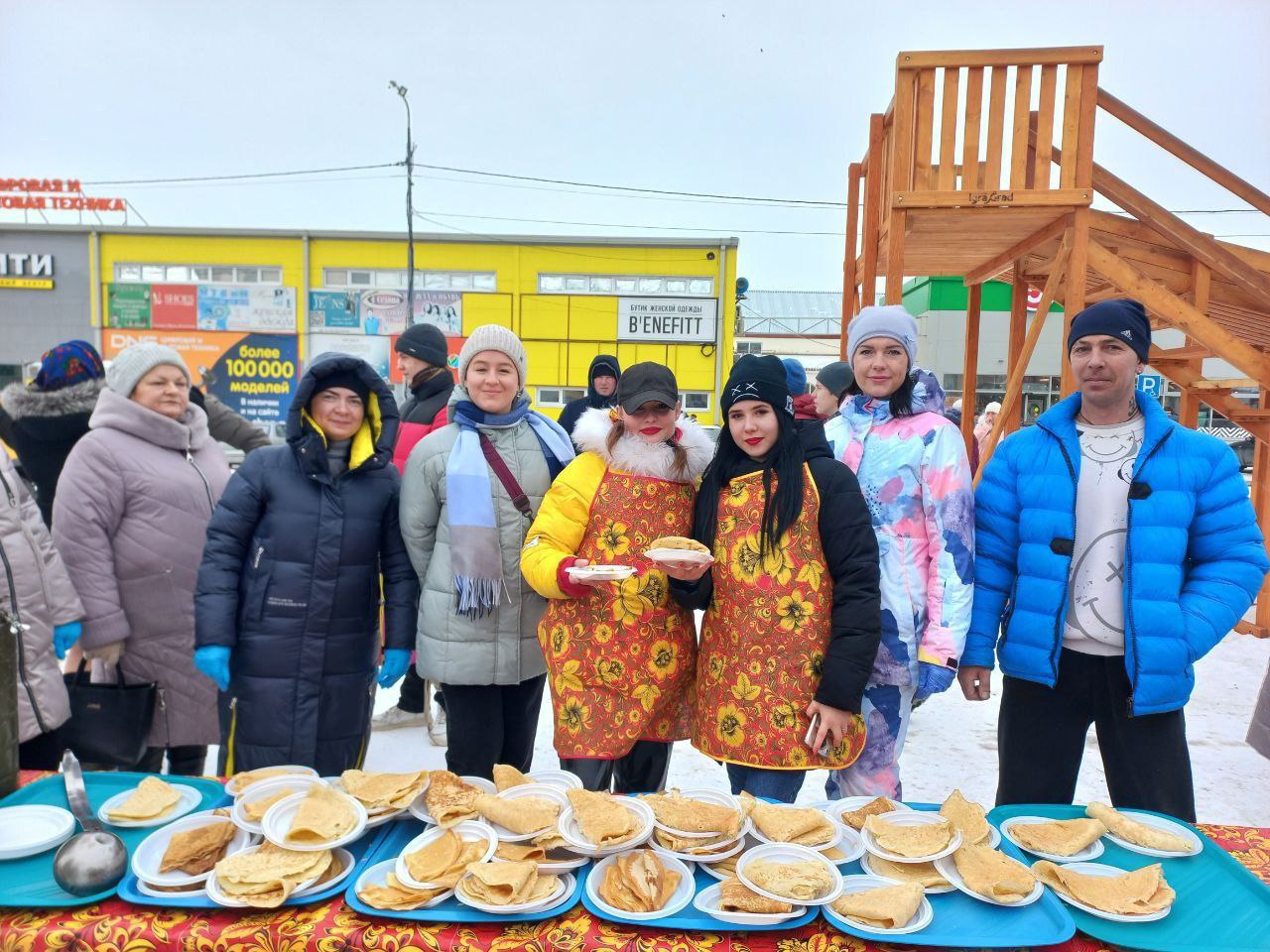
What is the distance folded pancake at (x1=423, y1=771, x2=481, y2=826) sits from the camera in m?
1.63

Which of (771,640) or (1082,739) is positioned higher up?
(771,640)

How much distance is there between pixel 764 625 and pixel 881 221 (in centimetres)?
462

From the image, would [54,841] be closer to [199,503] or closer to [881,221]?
[199,503]

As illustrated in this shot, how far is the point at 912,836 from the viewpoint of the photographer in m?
1.59

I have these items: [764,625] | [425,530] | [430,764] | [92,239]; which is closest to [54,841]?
[425,530]

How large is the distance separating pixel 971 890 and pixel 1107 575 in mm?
1196

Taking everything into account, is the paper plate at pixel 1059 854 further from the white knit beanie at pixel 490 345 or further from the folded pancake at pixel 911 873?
the white knit beanie at pixel 490 345

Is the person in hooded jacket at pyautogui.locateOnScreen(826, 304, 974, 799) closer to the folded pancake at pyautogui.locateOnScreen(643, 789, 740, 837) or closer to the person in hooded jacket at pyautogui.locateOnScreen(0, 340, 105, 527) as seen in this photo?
the folded pancake at pyautogui.locateOnScreen(643, 789, 740, 837)

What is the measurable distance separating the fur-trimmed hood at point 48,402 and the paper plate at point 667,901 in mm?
3100

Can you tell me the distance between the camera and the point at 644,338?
67.3 feet

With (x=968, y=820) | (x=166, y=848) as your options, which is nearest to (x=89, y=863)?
(x=166, y=848)

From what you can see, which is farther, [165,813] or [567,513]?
[567,513]

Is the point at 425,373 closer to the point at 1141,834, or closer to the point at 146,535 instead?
the point at 146,535

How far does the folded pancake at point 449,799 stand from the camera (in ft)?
5.34
